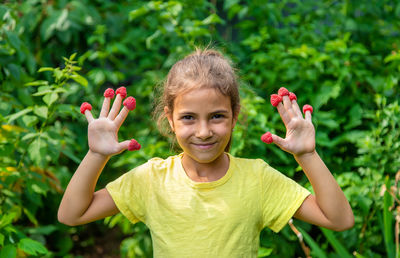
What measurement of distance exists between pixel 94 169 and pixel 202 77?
472 mm

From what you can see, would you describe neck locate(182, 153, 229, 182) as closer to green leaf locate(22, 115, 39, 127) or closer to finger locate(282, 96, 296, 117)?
finger locate(282, 96, 296, 117)

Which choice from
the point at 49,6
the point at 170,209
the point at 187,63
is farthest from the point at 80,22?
the point at 170,209

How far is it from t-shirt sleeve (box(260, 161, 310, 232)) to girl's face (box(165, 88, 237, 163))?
213 millimetres

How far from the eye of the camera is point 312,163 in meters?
1.64

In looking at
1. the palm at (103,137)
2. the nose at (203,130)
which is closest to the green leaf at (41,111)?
the palm at (103,137)

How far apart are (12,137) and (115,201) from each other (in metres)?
1.17

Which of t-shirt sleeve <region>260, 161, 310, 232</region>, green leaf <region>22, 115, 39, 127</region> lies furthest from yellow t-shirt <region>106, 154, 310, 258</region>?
green leaf <region>22, 115, 39, 127</region>

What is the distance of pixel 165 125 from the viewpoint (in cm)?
216

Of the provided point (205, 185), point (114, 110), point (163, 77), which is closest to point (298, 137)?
point (205, 185)

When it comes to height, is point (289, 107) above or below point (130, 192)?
above

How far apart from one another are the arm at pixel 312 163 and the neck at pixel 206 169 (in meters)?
0.26

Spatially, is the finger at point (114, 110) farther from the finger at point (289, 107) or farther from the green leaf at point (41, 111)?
the green leaf at point (41, 111)

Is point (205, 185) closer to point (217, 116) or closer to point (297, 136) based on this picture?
point (217, 116)

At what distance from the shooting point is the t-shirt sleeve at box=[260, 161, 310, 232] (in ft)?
5.70
